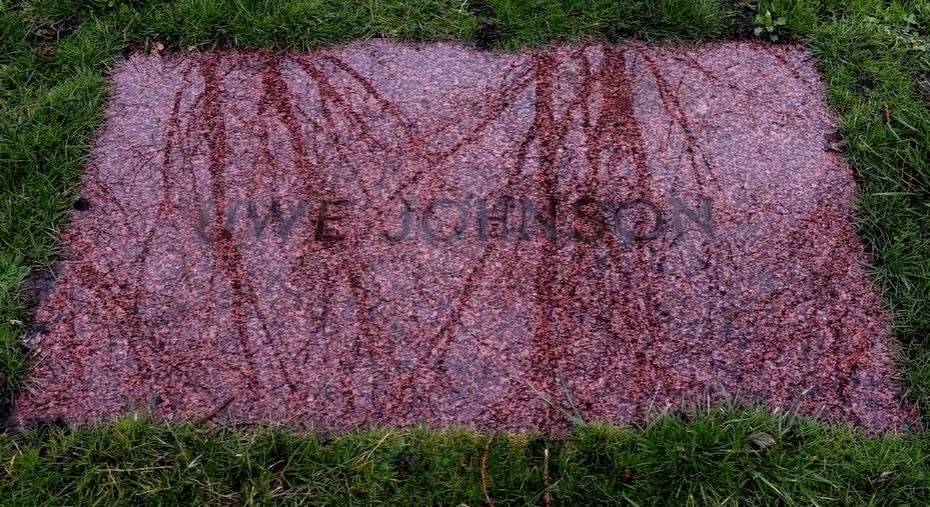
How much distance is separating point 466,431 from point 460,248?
55 centimetres

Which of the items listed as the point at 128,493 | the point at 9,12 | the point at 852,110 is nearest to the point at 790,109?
the point at 852,110

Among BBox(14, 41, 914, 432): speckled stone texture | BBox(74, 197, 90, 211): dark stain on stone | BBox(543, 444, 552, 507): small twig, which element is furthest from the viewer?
BBox(74, 197, 90, 211): dark stain on stone

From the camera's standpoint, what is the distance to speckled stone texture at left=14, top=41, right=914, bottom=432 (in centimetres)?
209

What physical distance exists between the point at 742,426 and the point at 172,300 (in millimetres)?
1616

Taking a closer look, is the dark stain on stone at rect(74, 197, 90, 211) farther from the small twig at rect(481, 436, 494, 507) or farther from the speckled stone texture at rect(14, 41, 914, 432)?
the small twig at rect(481, 436, 494, 507)

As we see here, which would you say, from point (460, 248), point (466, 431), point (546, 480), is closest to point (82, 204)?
point (460, 248)

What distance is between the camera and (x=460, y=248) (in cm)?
228

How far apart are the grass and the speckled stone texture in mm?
68

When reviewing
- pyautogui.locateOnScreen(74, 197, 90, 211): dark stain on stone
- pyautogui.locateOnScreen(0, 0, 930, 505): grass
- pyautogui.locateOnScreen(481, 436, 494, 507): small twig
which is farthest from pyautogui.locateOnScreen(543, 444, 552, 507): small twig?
pyautogui.locateOnScreen(74, 197, 90, 211): dark stain on stone

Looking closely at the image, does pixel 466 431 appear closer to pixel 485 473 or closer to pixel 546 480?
pixel 485 473

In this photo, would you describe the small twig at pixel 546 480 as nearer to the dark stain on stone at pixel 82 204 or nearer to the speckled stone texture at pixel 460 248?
the speckled stone texture at pixel 460 248

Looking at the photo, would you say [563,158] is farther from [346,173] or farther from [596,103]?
[346,173]

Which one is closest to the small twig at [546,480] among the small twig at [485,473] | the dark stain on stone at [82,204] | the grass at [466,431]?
the grass at [466,431]

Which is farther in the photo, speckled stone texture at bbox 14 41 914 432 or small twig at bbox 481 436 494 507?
speckled stone texture at bbox 14 41 914 432
